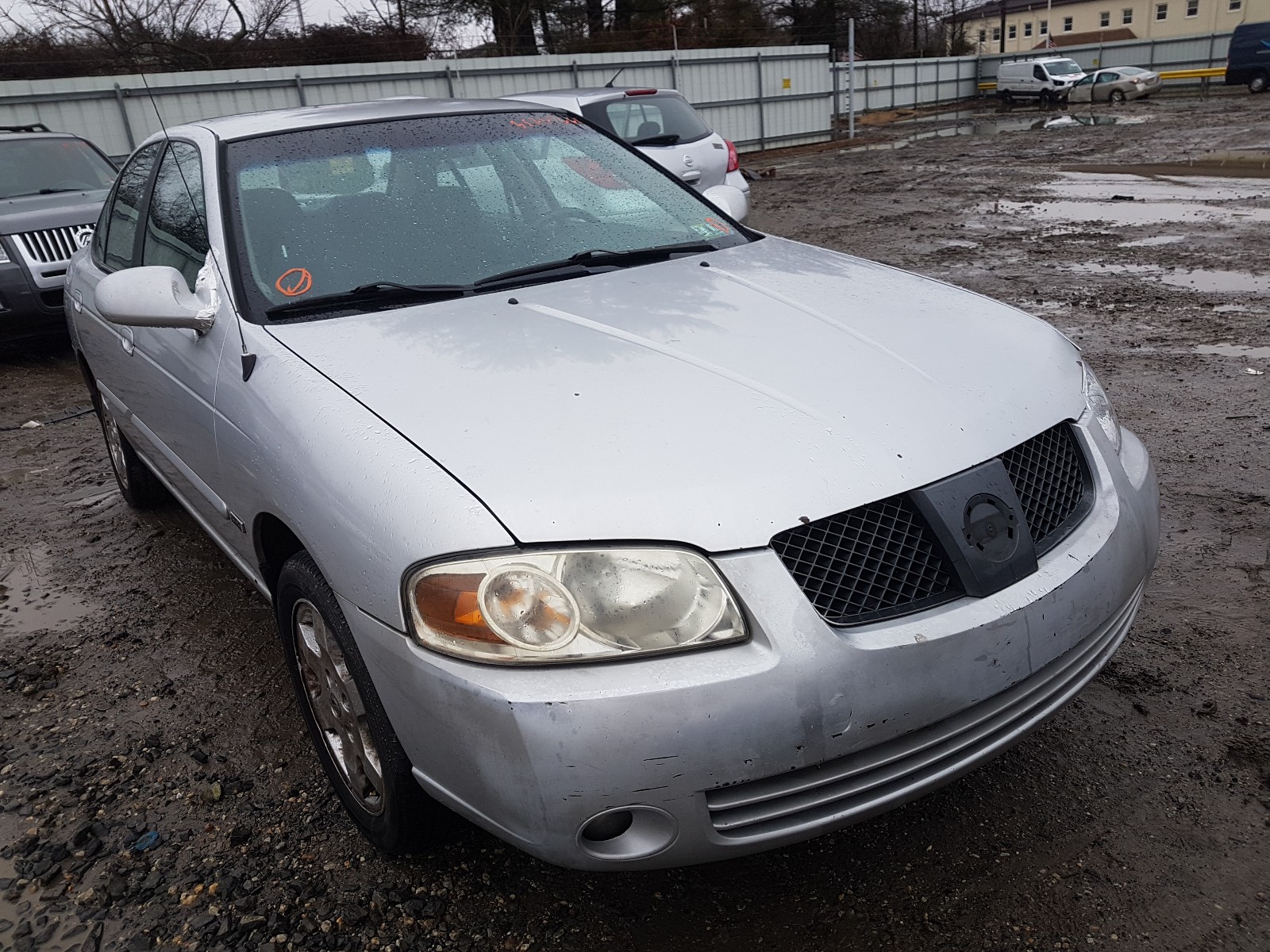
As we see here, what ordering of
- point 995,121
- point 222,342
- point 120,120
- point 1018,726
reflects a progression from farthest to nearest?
point 995,121, point 120,120, point 222,342, point 1018,726

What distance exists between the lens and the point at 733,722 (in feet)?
5.47

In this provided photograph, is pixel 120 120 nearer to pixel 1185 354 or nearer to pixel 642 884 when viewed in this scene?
pixel 1185 354

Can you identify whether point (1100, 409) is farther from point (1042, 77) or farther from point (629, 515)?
point (1042, 77)

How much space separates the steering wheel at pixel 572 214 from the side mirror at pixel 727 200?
571 millimetres

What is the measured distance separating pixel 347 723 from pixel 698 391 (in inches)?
43.8

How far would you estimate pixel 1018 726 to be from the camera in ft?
6.54

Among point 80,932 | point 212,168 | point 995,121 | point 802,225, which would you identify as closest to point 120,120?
point 802,225

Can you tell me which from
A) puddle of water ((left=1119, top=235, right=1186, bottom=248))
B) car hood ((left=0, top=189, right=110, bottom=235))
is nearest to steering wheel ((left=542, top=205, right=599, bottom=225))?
car hood ((left=0, top=189, right=110, bottom=235))

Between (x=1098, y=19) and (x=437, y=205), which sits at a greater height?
(x=437, y=205)

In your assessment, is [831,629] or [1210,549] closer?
[831,629]

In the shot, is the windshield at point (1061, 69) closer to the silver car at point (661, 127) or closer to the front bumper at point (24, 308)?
the silver car at point (661, 127)

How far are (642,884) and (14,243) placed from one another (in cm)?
756

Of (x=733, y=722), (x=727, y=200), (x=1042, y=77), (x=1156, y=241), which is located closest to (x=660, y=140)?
(x=1156, y=241)

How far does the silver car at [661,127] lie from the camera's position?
382 inches
